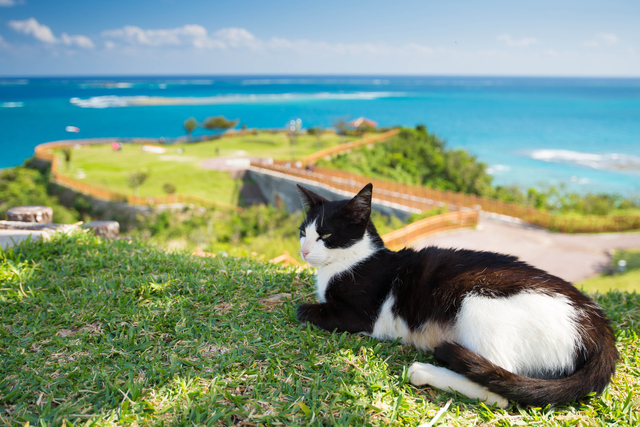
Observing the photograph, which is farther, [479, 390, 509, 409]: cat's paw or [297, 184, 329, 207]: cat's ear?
[297, 184, 329, 207]: cat's ear

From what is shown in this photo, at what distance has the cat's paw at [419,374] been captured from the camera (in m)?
1.92

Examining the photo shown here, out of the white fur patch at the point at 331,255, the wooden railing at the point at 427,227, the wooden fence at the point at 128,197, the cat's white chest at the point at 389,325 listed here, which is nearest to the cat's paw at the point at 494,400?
the cat's white chest at the point at 389,325

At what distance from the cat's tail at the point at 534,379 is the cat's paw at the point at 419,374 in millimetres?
143

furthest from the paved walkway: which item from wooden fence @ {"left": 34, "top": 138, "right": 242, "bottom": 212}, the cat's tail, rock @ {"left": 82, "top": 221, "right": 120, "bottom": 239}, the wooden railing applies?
wooden fence @ {"left": 34, "top": 138, "right": 242, "bottom": 212}

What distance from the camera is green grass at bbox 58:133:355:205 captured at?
25.7 metres

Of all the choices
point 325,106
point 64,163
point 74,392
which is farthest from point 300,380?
point 325,106

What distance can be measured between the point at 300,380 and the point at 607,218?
Answer: 61.2 feet

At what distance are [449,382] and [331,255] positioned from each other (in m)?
0.92

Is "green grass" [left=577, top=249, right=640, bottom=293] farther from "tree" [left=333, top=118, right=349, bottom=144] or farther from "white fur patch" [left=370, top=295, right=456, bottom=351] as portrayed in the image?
"tree" [left=333, top=118, right=349, bottom=144]

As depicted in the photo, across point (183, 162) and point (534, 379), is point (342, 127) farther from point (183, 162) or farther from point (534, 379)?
point (534, 379)

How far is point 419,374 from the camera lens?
6.30 feet

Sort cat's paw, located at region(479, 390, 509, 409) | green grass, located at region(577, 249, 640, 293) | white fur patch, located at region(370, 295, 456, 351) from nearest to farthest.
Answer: cat's paw, located at region(479, 390, 509, 409) → white fur patch, located at region(370, 295, 456, 351) → green grass, located at region(577, 249, 640, 293)

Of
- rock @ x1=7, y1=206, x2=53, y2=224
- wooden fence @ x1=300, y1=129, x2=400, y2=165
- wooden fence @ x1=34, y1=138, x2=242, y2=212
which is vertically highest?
rock @ x1=7, y1=206, x2=53, y2=224

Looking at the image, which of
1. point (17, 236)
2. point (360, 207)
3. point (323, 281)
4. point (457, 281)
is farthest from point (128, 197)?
point (457, 281)
